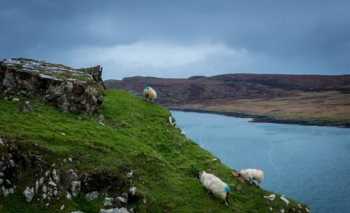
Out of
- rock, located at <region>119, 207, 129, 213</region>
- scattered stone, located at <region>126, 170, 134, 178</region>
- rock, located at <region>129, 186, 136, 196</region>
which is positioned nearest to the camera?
rock, located at <region>119, 207, 129, 213</region>

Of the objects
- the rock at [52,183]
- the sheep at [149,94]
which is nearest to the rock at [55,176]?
the rock at [52,183]

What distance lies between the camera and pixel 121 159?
616 inches

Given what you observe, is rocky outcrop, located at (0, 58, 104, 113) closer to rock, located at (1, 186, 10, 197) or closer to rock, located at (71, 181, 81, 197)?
rock, located at (71, 181, 81, 197)

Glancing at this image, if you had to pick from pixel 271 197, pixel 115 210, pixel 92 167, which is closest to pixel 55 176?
pixel 92 167

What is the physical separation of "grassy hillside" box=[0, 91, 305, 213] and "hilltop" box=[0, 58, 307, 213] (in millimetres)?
34

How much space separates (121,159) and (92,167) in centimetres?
149

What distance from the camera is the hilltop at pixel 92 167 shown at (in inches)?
526

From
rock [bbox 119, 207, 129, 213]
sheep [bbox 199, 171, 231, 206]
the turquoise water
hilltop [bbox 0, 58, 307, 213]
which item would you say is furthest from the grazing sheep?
the turquoise water

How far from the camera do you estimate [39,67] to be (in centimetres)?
2269

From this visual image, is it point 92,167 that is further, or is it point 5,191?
point 92,167

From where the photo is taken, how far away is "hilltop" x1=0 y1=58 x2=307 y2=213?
1336 centimetres

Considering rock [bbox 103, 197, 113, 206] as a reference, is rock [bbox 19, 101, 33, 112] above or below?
above

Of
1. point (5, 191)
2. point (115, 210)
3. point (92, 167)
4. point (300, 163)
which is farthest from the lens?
point (300, 163)

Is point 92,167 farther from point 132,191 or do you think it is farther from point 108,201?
point 132,191
